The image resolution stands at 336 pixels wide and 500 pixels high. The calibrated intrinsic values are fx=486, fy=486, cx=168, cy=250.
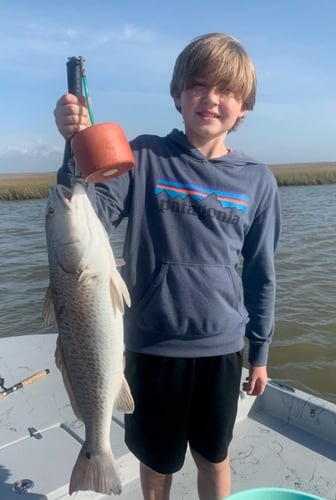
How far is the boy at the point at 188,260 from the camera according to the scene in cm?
246

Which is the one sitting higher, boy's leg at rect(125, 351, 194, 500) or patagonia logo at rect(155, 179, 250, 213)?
patagonia logo at rect(155, 179, 250, 213)

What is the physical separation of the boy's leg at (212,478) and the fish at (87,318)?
61 cm

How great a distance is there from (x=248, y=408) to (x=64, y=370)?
8.00 feet

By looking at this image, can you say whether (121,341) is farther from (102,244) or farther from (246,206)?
(246,206)

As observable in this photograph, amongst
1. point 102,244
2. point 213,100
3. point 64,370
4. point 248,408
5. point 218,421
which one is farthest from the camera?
point 248,408

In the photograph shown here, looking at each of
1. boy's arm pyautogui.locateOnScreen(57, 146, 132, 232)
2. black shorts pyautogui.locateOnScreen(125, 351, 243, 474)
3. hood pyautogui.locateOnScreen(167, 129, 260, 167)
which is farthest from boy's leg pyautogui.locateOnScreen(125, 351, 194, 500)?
hood pyautogui.locateOnScreen(167, 129, 260, 167)

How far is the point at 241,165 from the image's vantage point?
268 centimetres

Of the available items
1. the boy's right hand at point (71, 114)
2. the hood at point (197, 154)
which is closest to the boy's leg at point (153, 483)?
the hood at point (197, 154)

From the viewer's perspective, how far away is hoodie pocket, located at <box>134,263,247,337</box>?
2455 millimetres

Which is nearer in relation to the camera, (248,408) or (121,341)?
(121,341)

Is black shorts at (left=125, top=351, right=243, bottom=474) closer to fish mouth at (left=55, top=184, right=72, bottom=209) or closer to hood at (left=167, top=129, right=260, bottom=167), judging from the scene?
fish mouth at (left=55, top=184, right=72, bottom=209)

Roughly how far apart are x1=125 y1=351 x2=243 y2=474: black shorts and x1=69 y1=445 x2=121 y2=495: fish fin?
28 cm

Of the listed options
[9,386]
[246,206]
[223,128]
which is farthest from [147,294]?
[9,386]

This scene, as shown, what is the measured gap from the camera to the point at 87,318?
84.7 inches
